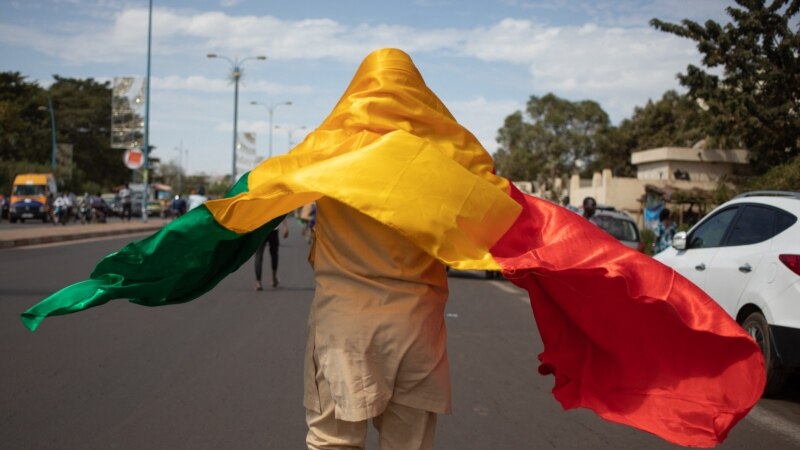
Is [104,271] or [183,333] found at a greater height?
[104,271]

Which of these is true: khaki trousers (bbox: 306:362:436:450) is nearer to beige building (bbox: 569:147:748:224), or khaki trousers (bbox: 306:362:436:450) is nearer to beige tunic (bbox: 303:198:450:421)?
beige tunic (bbox: 303:198:450:421)

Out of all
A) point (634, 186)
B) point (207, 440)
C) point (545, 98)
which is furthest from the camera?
point (545, 98)

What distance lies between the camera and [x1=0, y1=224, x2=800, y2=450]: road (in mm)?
5367

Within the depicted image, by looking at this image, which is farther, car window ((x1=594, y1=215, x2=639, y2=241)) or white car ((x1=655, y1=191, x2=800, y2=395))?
car window ((x1=594, y1=215, x2=639, y2=241))

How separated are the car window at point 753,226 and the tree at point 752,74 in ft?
55.9

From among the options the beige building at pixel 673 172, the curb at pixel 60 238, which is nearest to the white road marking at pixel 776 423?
the curb at pixel 60 238

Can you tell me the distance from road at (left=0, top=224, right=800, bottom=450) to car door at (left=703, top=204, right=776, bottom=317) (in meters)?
0.99

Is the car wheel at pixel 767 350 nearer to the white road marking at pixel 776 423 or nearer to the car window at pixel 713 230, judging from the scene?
the white road marking at pixel 776 423

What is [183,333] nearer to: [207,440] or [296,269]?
[207,440]

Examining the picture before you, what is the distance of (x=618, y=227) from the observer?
16.5 metres

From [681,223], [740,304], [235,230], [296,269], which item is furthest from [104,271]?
[681,223]

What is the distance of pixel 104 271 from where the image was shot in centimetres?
360

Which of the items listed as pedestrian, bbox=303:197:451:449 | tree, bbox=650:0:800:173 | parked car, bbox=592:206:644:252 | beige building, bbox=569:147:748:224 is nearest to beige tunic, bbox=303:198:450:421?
pedestrian, bbox=303:197:451:449

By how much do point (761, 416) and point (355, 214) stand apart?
14.7 ft
